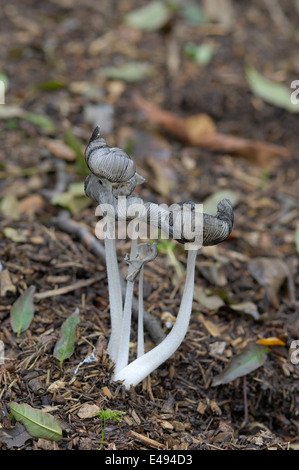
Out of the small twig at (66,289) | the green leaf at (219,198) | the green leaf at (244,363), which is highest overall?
the green leaf at (219,198)

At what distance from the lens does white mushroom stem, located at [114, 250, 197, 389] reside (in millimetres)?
2904

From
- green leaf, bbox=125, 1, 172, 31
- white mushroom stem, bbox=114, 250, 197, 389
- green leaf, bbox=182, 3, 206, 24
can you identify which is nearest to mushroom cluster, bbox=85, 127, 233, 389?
white mushroom stem, bbox=114, 250, 197, 389

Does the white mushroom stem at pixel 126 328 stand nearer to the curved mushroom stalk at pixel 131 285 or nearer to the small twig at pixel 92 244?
the curved mushroom stalk at pixel 131 285

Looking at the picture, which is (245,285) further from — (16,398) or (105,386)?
(16,398)

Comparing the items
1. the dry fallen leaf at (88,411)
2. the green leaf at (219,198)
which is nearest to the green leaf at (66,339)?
the dry fallen leaf at (88,411)

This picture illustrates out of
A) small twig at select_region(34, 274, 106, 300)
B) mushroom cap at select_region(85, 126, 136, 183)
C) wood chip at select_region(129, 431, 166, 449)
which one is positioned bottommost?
wood chip at select_region(129, 431, 166, 449)

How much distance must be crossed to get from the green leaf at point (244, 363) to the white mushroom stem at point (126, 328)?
673mm

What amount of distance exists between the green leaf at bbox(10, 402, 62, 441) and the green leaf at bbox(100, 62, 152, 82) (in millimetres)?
4869

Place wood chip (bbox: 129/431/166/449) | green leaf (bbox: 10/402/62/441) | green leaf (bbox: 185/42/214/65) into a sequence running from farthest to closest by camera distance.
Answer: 1. green leaf (bbox: 185/42/214/65)
2. wood chip (bbox: 129/431/166/449)
3. green leaf (bbox: 10/402/62/441)

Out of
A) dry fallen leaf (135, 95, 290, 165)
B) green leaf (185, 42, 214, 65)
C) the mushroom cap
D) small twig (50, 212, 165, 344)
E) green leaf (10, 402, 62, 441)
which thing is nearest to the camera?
the mushroom cap

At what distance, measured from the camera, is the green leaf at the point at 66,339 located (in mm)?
3178

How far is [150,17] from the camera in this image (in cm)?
773

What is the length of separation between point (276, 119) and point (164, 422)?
14.6 feet

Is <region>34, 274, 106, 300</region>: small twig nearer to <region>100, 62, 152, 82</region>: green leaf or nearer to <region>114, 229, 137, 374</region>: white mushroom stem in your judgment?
<region>114, 229, 137, 374</region>: white mushroom stem
